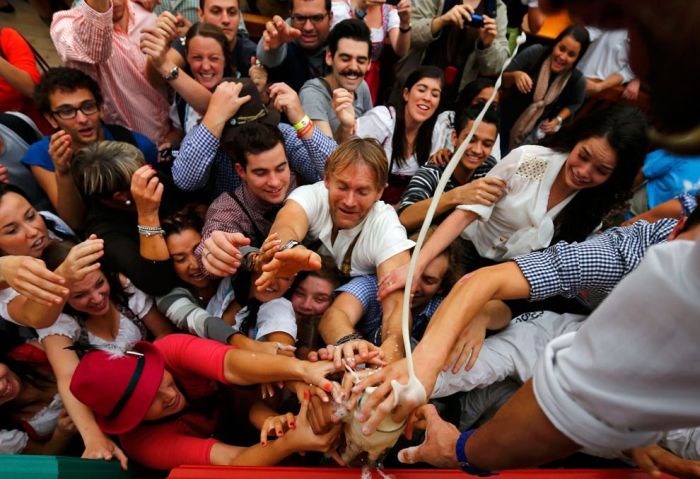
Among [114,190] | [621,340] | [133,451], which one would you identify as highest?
[621,340]

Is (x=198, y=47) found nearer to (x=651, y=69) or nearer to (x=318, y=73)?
(x=318, y=73)

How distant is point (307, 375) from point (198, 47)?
1812mm

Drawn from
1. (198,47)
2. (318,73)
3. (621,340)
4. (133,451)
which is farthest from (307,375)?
(318,73)

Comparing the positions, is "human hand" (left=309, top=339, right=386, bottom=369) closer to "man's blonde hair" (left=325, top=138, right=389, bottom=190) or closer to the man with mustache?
"man's blonde hair" (left=325, top=138, right=389, bottom=190)

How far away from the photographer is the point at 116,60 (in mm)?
2297

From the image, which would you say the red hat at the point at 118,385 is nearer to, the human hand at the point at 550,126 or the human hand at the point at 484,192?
the human hand at the point at 484,192

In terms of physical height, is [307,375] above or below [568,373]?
below

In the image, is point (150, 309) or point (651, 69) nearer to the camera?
point (651, 69)

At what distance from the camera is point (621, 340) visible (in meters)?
0.58

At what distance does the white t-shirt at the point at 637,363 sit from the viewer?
1.76 feet

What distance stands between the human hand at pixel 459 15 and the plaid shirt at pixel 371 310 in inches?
82.5

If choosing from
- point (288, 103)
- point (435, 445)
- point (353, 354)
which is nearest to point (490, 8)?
point (288, 103)

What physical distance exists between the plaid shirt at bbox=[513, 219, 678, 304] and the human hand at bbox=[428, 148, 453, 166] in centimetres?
103

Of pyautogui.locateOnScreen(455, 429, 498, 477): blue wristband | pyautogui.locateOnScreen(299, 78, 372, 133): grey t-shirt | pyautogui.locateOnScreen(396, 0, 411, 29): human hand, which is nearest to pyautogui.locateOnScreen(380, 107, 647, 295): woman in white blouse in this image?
pyautogui.locateOnScreen(455, 429, 498, 477): blue wristband
